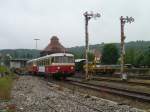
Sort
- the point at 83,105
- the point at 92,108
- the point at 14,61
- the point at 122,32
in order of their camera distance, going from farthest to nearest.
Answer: the point at 14,61 → the point at 122,32 → the point at 83,105 → the point at 92,108

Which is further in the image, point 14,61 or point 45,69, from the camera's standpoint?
point 14,61

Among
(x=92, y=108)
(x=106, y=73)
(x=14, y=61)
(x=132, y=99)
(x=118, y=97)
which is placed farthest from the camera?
(x=14, y=61)

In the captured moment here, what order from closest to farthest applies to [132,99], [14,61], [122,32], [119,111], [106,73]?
[119,111]
[132,99]
[122,32]
[106,73]
[14,61]

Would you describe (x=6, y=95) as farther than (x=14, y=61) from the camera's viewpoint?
No

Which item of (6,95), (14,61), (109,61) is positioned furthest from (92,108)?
(109,61)

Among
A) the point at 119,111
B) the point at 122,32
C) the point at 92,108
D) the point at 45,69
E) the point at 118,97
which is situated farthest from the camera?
the point at 45,69

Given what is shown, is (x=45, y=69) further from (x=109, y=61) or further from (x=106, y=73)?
(x=109, y=61)

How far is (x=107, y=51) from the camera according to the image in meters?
144

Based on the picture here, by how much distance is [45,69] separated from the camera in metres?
49.2

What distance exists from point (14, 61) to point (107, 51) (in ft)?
166

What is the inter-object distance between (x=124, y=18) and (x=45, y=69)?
34.5 feet

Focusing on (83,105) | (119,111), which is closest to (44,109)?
(83,105)

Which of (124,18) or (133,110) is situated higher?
(124,18)

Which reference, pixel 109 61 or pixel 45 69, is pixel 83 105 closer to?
pixel 45 69
